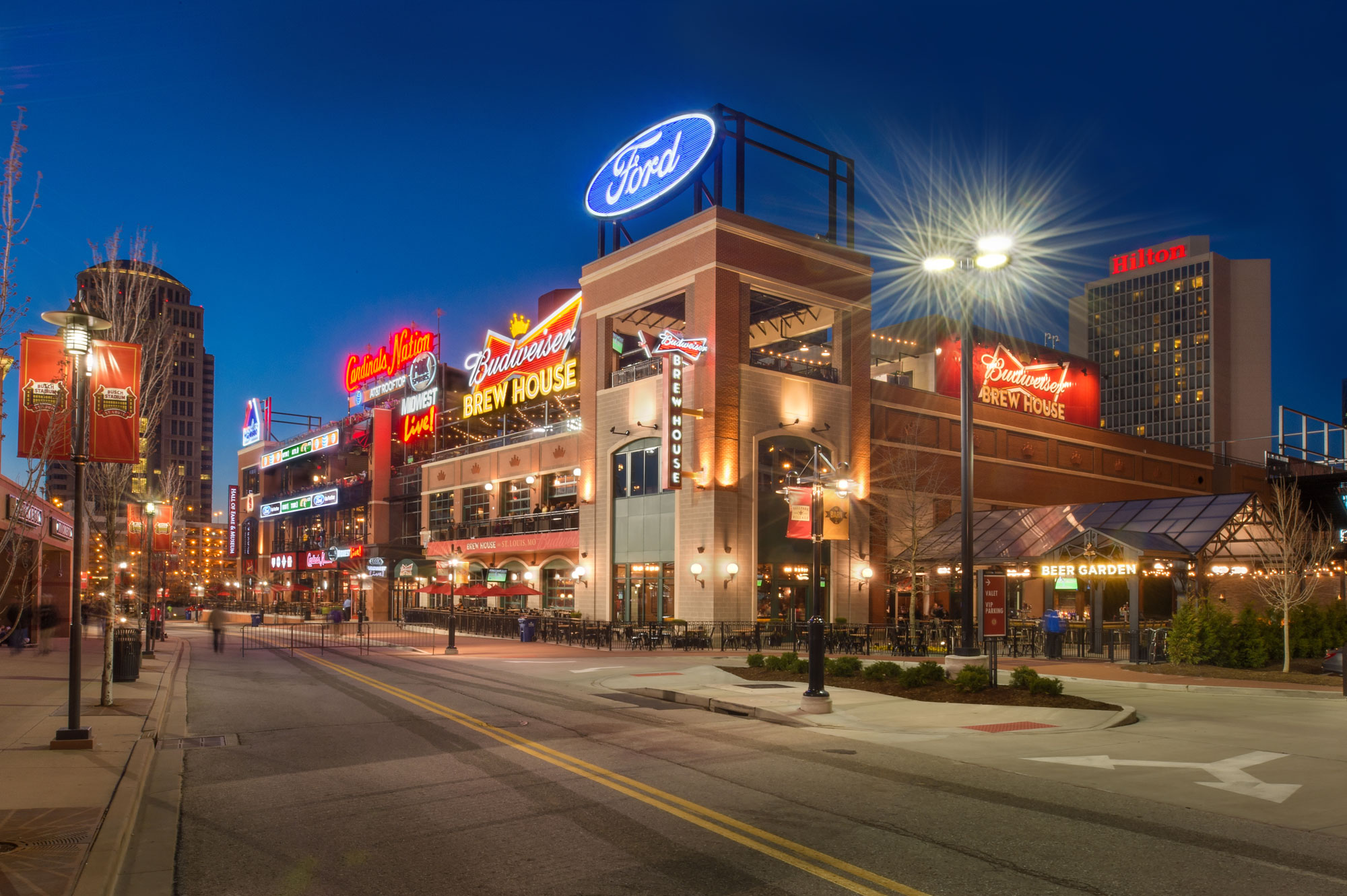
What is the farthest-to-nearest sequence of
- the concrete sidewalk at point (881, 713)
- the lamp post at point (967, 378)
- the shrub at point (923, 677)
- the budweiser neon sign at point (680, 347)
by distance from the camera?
the budweiser neon sign at point (680, 347)
the shrub at point (923, 677)
the lamp post at point (967, 378)
the concrete sidewalk at point (881, 713)

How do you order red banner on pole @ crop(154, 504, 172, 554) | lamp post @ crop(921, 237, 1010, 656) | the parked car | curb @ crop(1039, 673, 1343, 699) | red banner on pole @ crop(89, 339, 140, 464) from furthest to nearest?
red banner on pole @ crop(154, 504, 172, 554), the parked car, curb @ crop(1039, 673, 1343, 699), lamp post @ crop(921, 237, 1010, 656), red banner on pole @ crop(89, 339, 140, 464)

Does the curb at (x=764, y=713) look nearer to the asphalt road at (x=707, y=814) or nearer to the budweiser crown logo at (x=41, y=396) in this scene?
the asphalt road at (x=707, y=814)

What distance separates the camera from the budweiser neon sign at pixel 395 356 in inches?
2773

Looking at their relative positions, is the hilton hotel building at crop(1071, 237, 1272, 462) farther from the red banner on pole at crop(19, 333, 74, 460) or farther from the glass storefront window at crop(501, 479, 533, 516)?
the red banner on pole at crop(19, 333, 74, 460)

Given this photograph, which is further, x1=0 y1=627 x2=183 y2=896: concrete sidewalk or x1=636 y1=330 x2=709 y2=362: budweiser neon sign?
x1=636 y1=330 x2=709 y2=362: budweiser neon sign

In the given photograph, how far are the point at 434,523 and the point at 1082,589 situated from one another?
38688 millimetres

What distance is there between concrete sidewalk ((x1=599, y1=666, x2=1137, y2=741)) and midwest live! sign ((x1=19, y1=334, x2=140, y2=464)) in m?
10.5

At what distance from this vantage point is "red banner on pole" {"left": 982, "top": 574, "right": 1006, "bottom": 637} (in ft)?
57.1

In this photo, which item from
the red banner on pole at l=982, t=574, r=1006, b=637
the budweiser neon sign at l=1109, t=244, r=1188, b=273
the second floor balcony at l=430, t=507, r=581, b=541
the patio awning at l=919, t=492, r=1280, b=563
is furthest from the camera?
the budweiser neon sign at l=1109, t=244, r=1188, b=273

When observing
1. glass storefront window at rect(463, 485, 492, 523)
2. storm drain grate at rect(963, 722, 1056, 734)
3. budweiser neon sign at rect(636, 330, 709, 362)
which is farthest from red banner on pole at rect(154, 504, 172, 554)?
storm drain grate at rect(963, 722, 1056, 734)

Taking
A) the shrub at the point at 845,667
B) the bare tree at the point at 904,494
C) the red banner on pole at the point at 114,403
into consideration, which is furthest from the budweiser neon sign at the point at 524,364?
the red banner on pole at the point at 114,403

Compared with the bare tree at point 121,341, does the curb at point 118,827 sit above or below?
below

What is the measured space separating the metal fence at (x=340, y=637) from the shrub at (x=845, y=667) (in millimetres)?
18018

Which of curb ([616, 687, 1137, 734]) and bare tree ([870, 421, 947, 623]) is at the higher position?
bare tree ([870, 421, 947, 623])
